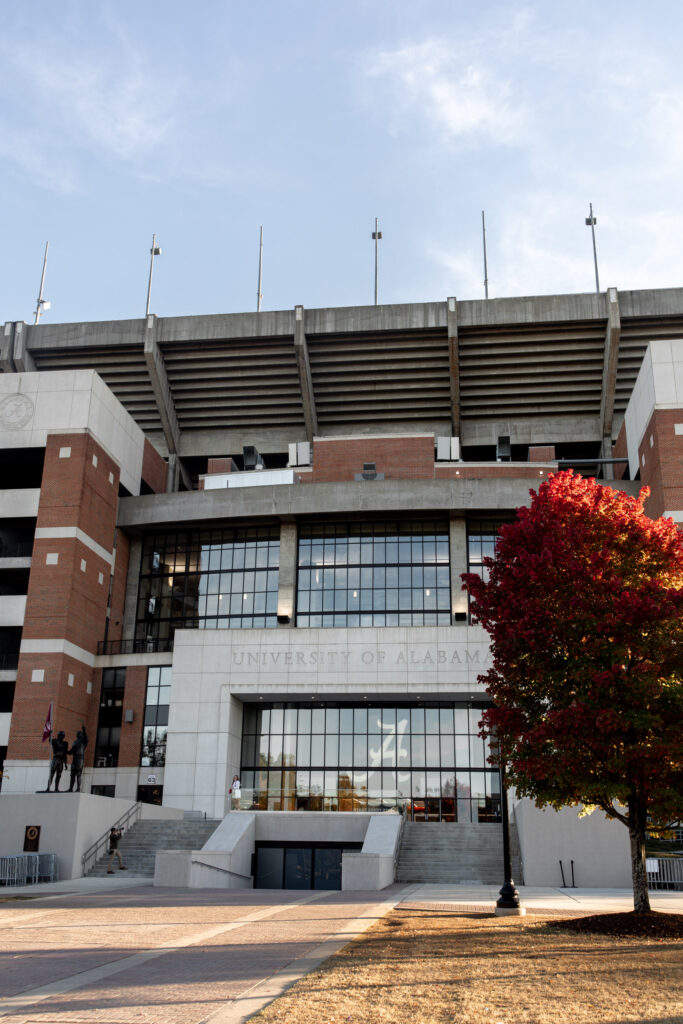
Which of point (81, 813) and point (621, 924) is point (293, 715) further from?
point (621, 924)

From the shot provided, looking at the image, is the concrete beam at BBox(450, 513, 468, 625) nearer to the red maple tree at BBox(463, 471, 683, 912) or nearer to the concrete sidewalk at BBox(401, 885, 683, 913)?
the concrete sidewalk at BBox(401, 885, 683, 913)

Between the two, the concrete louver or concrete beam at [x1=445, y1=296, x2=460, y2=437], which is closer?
concrete beam at [x1=445, y1=296, x2=460, y2=437]

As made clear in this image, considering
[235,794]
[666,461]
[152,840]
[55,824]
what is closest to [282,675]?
[235,794]

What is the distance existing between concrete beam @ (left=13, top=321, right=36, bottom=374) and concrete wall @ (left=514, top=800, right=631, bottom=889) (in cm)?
4460

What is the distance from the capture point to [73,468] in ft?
161

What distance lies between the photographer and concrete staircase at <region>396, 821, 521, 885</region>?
32.4 metres

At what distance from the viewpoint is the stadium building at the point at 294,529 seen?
46156mm

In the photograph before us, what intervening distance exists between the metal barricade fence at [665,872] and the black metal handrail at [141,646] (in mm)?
31636

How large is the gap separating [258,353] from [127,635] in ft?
66.6

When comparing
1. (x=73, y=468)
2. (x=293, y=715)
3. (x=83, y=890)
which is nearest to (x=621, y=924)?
(x=83, y=890)

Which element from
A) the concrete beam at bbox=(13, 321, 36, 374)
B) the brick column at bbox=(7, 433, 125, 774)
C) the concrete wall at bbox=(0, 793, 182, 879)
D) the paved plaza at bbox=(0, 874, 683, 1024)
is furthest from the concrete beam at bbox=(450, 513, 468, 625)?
the concrete beam at bbox=(13, 321, 36, 374)

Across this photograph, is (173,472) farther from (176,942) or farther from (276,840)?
(176,942)

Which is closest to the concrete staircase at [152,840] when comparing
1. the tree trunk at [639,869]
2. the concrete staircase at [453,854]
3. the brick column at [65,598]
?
the concrete staircase at [453,854]

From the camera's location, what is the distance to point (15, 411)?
50781mm
